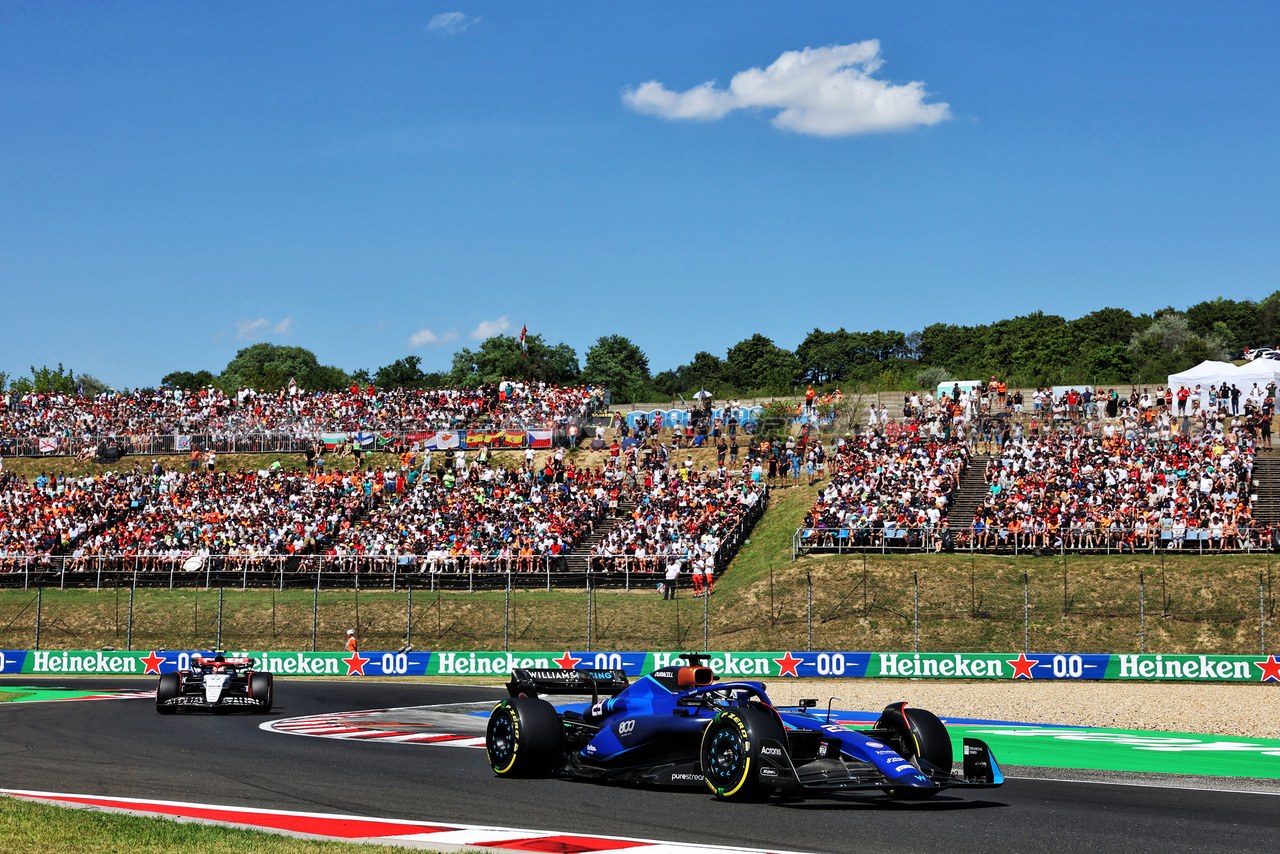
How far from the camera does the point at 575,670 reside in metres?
14.1

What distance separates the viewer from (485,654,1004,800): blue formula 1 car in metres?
10.1

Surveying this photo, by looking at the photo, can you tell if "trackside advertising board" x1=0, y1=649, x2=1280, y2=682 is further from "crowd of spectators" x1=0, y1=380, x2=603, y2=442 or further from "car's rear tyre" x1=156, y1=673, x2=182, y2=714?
"crowd of spectators" x1=0, y1=380, x2=603, y2=442

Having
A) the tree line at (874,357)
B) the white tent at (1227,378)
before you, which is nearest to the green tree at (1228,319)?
the tree line at (874,357)

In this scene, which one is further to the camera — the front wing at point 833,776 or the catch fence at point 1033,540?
the catch fence at point 1033,540

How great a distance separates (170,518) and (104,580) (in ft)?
13.7

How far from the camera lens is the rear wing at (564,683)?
13555mm

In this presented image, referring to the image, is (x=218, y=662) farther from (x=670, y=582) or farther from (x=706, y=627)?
(x=670, y=582)

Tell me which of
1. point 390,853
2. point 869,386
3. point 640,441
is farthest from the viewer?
point 869,386

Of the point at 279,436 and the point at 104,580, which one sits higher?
the point at 279,436

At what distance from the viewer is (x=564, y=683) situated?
45.0 feet

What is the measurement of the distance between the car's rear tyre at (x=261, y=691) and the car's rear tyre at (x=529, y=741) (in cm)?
1110

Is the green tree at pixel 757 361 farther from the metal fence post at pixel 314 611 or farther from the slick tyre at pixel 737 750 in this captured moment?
the slick tyre at pixel 737 750

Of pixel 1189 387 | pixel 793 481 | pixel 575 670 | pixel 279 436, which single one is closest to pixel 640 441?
pixel 793 481

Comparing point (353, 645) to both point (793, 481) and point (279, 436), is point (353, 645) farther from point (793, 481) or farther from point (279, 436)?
point (279, 436)
